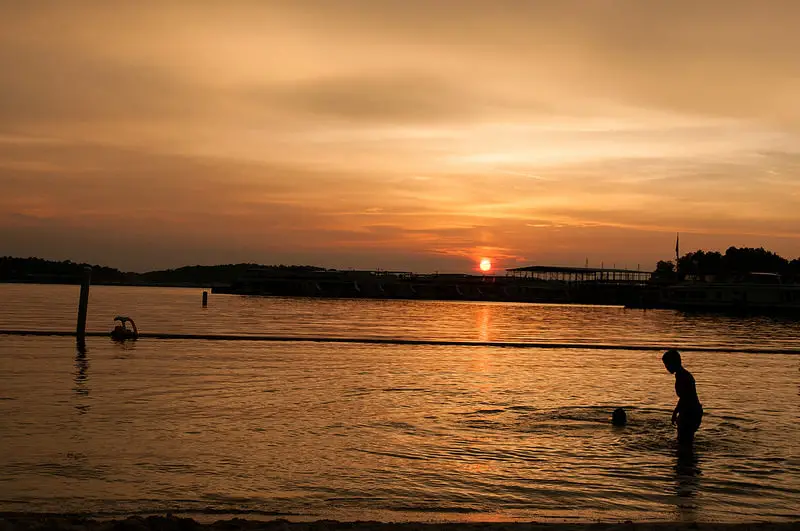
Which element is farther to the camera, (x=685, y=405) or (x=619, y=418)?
(x=619, y=418)

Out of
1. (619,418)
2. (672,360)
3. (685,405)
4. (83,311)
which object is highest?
(672,360)

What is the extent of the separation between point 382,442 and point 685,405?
6406 millimetres

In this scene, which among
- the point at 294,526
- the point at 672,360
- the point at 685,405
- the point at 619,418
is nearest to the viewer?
the point at 294,526

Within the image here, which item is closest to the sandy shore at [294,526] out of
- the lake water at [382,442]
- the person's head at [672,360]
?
the lake water at [382,442]

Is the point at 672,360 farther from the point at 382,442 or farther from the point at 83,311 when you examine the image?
the point at 83,311

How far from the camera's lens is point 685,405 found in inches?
650

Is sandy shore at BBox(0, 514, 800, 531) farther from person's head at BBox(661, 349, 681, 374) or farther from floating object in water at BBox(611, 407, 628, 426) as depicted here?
floating object in water at BBox(611, 407, 628, 426)

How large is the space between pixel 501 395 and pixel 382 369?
771 cm

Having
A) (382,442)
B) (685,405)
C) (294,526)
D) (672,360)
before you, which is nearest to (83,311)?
(382,442)

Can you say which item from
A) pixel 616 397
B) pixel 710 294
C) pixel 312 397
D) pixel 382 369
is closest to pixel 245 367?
pixel 382 369

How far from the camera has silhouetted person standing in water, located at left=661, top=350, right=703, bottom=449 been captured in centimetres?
1614

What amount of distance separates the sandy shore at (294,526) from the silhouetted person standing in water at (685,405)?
531 centimetres

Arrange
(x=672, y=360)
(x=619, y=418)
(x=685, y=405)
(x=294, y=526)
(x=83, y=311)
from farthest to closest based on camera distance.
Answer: (x=83, y=311), (x=619, y=418), (x=685, y=405), (x=672, y=360), (x=294, y=526)

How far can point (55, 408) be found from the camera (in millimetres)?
19141
